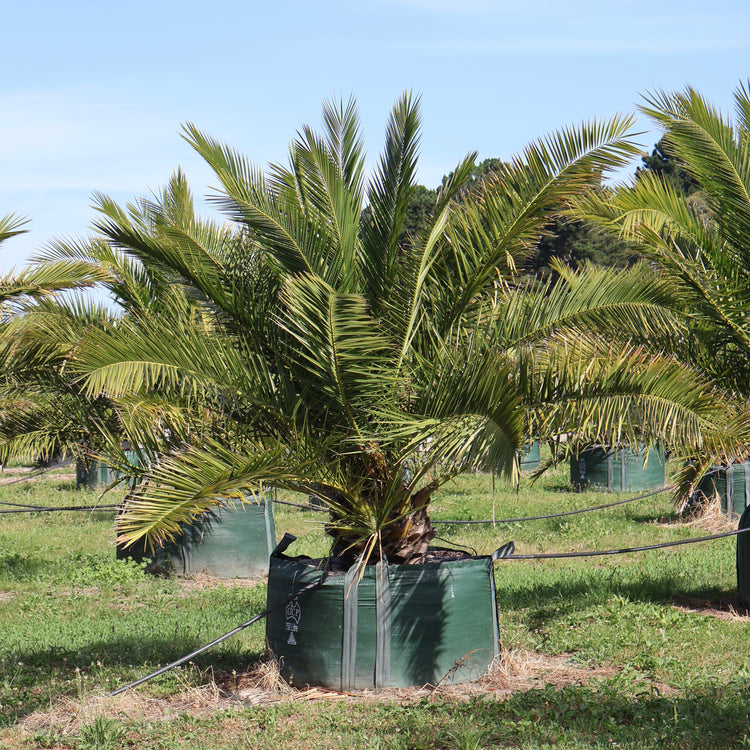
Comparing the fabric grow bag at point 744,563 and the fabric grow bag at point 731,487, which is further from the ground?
the fabric grow bag at point 731,487

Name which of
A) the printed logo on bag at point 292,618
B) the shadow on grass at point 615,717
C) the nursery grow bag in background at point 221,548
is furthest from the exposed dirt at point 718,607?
the nursery grow bag in background at point 221,548

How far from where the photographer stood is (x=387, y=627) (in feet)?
19.1

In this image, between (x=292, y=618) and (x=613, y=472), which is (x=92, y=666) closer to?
(x=292, y=618)

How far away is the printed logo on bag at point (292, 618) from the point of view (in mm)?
6016

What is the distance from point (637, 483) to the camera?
1652 cm

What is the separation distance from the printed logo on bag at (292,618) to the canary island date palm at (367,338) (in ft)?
1.67

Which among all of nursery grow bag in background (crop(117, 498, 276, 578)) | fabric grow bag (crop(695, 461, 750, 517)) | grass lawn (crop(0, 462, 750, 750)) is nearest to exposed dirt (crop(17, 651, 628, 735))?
grass lawn (crop(0, 462, 750, 750))

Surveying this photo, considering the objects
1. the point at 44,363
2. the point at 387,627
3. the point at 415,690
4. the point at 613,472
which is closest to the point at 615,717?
the point at 415,690

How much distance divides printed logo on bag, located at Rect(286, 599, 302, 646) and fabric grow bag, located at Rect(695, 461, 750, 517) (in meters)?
8.52

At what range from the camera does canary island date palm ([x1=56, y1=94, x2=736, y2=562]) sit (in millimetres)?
5387

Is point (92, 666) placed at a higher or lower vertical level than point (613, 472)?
Result: lower

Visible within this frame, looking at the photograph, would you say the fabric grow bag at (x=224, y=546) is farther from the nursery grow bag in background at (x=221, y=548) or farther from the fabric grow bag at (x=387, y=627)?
the fabric grow bag at (x=387, y=627)

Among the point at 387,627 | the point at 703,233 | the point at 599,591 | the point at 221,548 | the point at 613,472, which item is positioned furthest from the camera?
the point at 613,472

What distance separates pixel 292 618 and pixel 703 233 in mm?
4570
